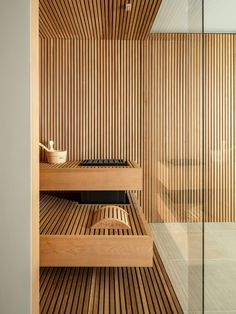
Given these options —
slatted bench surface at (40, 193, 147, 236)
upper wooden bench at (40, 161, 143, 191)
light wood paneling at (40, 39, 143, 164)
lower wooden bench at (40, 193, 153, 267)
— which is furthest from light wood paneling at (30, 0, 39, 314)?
light wood paneling at (40, 39, 143, 164)

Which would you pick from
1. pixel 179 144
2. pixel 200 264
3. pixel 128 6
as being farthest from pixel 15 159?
pixel 128 6

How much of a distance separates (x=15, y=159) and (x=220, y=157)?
0.86m

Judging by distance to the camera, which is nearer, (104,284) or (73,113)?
(104,284)

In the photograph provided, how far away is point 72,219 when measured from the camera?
2764 mm

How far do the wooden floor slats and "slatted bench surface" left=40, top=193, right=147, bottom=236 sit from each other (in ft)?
1.40

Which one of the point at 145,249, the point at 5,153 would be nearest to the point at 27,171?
the point at 5,153

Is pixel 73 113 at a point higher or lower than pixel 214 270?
higher

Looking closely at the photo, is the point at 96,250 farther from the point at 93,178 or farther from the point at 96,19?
the point at 96,19

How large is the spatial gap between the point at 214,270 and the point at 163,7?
2152 millimetres

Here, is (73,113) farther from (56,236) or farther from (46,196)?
(56,236)

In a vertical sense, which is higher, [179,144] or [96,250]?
[179,144]

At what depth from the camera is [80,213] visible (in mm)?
2975

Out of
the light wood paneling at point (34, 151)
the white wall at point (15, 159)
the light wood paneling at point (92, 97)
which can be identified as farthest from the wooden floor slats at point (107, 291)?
the light wood paneling at point (92, 97)

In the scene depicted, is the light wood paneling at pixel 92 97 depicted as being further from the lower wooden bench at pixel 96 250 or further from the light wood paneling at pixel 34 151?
the light wood paneling at pixel 34 151
